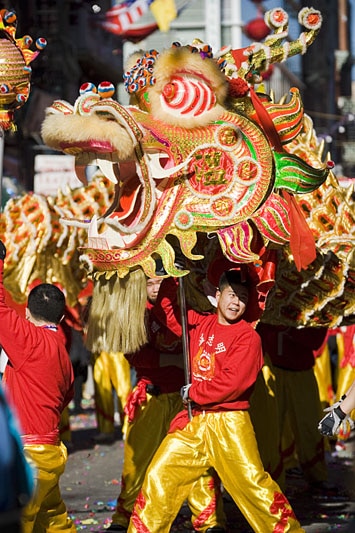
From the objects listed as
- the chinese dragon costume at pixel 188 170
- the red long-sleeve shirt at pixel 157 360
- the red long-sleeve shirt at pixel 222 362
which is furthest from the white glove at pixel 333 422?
the red long-sleeve shirt at pixel 157 360

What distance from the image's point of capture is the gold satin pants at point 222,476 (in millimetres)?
5406

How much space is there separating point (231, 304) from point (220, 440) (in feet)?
2.43

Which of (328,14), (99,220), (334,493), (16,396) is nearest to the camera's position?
(16,396)

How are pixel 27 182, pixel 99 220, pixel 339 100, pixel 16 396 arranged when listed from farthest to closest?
pixel 339 100
pixel 27 182
pixel 99 220
pixel 16 396

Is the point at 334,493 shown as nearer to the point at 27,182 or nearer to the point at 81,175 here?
the point at 81,175

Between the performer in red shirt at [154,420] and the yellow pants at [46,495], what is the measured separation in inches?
51.7

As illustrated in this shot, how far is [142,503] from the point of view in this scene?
5.46m

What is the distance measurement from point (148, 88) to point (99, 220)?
2.58ft

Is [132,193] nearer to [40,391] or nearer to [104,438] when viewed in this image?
[40,391]

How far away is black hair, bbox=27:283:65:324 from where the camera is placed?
17.8ft

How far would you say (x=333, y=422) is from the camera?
16.5 ft

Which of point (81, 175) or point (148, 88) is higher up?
point (148, 88)

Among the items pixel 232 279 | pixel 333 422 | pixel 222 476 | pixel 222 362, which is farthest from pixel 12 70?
pixel 333 422

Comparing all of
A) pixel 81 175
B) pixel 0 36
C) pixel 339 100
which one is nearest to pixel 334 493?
pixel 81 175
